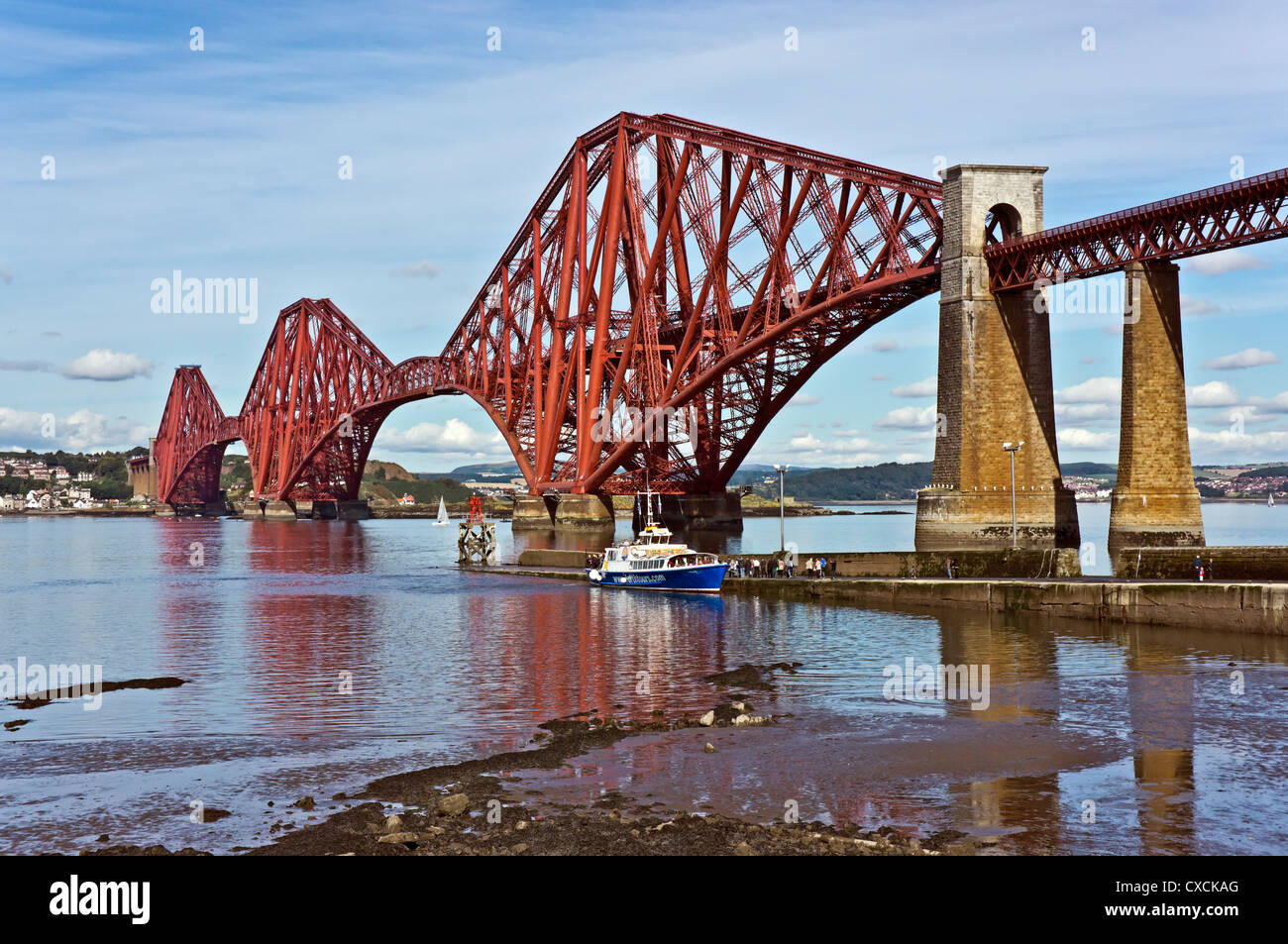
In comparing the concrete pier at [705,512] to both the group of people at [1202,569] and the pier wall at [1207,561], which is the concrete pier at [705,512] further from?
the group of people at [1202,569]

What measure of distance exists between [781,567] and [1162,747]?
1519 inches

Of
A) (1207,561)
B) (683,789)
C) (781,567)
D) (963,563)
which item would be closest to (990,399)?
(963,563)

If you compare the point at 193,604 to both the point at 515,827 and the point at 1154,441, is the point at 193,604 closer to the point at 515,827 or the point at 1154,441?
the point at 1154,441

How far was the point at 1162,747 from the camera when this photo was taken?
24.9 m

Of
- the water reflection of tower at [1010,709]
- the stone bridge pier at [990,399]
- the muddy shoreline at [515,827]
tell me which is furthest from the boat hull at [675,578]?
the muddy shoreline at [515,827]

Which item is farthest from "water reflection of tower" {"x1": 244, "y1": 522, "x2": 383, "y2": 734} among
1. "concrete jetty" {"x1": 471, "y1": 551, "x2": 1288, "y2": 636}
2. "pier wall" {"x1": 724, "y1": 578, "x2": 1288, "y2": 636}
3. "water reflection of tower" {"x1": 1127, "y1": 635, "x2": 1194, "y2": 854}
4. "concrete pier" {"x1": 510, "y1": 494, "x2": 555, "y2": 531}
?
"concrete pier" {"x1": 510, "y1": 494, "x2": 555, "y2": 531}

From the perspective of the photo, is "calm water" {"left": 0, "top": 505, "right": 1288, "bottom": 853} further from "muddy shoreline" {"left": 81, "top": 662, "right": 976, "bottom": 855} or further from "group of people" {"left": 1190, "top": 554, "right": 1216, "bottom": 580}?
"group of people" {"left": 1190, "top": 554, "right": 1216, "bottom": 580}

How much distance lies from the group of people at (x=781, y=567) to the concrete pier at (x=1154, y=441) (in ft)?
44.3

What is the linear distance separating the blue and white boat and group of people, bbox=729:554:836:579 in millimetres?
1746

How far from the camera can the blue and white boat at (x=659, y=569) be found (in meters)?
62.0

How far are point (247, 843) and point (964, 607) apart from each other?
3693 centimetres

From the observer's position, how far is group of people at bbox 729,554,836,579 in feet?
198
